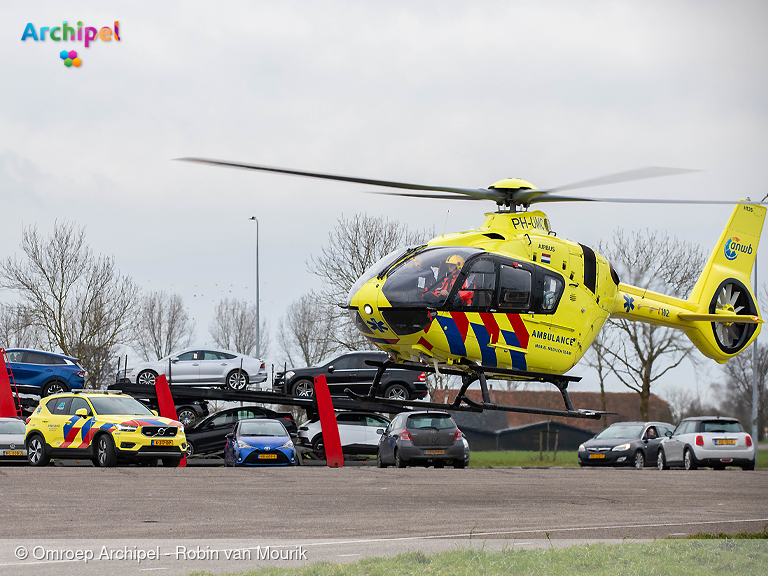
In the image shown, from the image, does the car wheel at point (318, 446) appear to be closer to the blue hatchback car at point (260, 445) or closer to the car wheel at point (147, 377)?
the blue hatchback car at point (260, 445)

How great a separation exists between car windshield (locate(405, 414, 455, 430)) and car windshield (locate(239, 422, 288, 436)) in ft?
10.6

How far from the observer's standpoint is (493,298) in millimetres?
14406

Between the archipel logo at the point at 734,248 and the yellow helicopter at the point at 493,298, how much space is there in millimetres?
3334

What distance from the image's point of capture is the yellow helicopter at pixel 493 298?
14.2m

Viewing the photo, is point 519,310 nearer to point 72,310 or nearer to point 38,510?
point 38,510

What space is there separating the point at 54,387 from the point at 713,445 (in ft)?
59.3

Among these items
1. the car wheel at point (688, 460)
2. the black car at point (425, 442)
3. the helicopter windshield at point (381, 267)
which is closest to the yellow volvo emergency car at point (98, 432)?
the black car at point (425, 442)

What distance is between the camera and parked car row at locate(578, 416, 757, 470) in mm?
24266

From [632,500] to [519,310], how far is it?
3.55 metres

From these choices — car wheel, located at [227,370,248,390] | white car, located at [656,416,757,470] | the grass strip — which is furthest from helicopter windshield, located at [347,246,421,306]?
car wheel, located at [227,370,248,390]

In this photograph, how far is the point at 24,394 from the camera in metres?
25.9

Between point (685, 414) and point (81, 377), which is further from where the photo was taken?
point (685, 414)

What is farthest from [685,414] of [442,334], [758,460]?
[442,334]

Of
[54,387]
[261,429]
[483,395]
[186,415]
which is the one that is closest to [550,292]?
[483,395]
